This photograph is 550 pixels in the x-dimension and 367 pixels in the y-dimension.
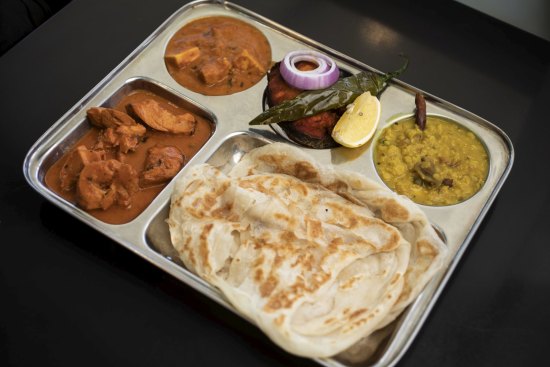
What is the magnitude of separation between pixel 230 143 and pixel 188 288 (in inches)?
44.5

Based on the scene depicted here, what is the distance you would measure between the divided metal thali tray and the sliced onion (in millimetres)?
211

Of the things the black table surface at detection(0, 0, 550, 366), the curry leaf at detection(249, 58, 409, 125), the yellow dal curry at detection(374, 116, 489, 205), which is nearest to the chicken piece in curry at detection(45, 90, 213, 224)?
the black table surface at detection(0, 0, 550, 366)

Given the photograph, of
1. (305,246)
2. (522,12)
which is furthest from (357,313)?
(522,12)

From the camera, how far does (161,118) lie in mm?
4516

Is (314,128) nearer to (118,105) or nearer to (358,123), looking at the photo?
(358,123)

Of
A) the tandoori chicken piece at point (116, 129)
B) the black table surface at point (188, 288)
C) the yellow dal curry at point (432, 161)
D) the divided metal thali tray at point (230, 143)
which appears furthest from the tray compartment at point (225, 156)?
the yellow dal curry at point (432, 161)

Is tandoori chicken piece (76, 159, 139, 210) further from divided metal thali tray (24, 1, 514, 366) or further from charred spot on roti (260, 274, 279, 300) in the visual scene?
charred spot on roti (260, 274, 279, 300)

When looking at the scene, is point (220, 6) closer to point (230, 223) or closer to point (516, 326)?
point (230, 223)

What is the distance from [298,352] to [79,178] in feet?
5.89

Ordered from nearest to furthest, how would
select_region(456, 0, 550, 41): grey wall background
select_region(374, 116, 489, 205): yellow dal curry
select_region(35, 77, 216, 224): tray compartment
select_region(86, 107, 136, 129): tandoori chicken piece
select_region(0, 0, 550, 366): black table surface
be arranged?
select_region(0, 0, 550, 366): black table surface < select_region(35, 77, 216, 224): tray compartment < select_region(374, 116, 489, 205): yellow dal curry < select_region(86, 107, 136, 129): tandoori chicken piece < select_region(456, 0, 550, 41): grey wall background

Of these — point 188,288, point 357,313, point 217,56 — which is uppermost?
point 217,56

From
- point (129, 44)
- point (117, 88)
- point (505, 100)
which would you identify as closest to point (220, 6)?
point (129, 44)

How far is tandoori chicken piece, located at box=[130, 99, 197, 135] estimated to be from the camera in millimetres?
4496

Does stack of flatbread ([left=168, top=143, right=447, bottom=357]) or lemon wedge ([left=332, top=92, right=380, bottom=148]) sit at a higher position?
lemon wedge ([left=332, top=92, right=380, bottom=148])
